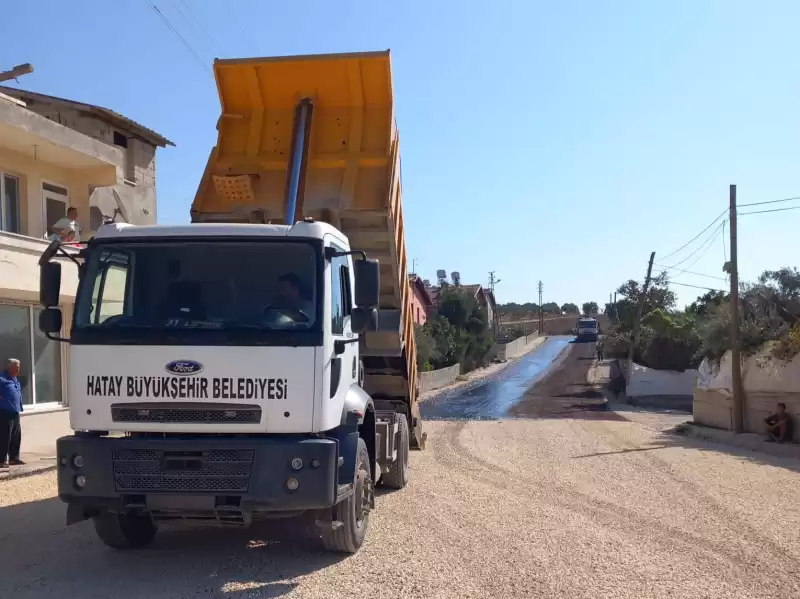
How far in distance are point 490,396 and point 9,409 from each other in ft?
90.7

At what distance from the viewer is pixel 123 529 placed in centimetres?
654

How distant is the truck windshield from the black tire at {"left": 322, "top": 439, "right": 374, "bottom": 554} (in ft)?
4.56

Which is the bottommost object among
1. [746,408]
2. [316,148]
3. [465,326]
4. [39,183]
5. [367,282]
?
[746,408]

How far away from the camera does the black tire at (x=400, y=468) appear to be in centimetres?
926

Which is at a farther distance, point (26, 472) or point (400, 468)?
point (26, 472)

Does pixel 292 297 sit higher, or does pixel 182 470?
pixel 292 297

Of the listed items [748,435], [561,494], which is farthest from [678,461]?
[748,435]

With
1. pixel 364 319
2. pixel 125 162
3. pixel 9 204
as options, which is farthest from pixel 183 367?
pixel 125 162

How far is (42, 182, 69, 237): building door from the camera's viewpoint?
14.7m

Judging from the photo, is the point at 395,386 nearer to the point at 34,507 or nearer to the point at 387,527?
the point at 387,527

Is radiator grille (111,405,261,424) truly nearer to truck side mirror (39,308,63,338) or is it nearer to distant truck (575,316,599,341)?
truck side mirror (39,308,63,338)

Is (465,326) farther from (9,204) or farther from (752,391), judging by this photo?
(9,204)

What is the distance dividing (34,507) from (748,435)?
15.4 meters

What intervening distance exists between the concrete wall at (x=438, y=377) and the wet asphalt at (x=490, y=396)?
124 cm
